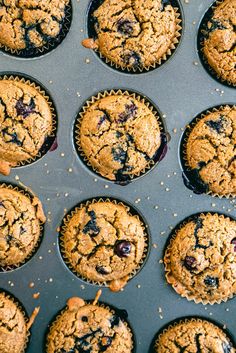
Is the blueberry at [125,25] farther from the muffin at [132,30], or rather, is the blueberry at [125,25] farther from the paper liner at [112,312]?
the paper liner at [112,312]

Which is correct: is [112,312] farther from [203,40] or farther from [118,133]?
[203,40]

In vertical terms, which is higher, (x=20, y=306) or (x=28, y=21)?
(x=28, y=21)

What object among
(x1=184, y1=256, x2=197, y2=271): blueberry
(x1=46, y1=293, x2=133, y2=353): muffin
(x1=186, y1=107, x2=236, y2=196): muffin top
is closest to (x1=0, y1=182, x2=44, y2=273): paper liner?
(x1=46, y1=293, x2=133, y2=353): muffin

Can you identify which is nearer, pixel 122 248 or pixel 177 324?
pixel 122 248

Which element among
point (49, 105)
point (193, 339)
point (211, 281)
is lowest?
point (193, 339)

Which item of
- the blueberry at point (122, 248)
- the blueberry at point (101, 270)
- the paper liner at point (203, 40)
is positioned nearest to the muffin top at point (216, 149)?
the paper liner at point (203, 40)

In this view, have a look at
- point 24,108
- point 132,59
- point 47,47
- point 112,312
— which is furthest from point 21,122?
point 112,312
